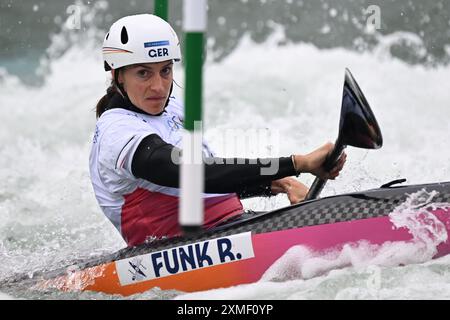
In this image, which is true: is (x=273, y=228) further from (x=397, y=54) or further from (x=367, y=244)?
(x=397, y=54)

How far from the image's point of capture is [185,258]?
13.3 ft

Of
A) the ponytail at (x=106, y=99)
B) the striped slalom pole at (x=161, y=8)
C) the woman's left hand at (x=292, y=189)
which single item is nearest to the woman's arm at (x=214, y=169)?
the ponytail at (x=106, y=99)

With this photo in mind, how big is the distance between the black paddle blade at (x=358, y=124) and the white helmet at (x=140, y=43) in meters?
0.83

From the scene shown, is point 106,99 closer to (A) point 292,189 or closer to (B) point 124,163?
(B) point 124,163

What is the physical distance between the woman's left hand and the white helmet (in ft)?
2.81

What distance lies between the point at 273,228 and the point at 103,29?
8.99 meters

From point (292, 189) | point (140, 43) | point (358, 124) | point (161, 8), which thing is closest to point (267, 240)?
point (358, 124)

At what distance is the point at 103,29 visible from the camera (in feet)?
41.2

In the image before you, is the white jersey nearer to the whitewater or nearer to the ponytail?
the ponytail

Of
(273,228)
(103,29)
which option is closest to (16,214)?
(273,228)

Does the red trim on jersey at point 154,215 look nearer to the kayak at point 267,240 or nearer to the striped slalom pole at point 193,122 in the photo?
the kayak at point 267,240

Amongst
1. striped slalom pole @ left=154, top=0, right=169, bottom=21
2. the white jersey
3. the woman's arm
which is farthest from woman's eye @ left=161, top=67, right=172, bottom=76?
striped slalom pole @ left=154, top=0, right=169, bottom=21

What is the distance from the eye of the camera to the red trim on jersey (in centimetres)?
420

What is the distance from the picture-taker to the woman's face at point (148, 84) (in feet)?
13.8
